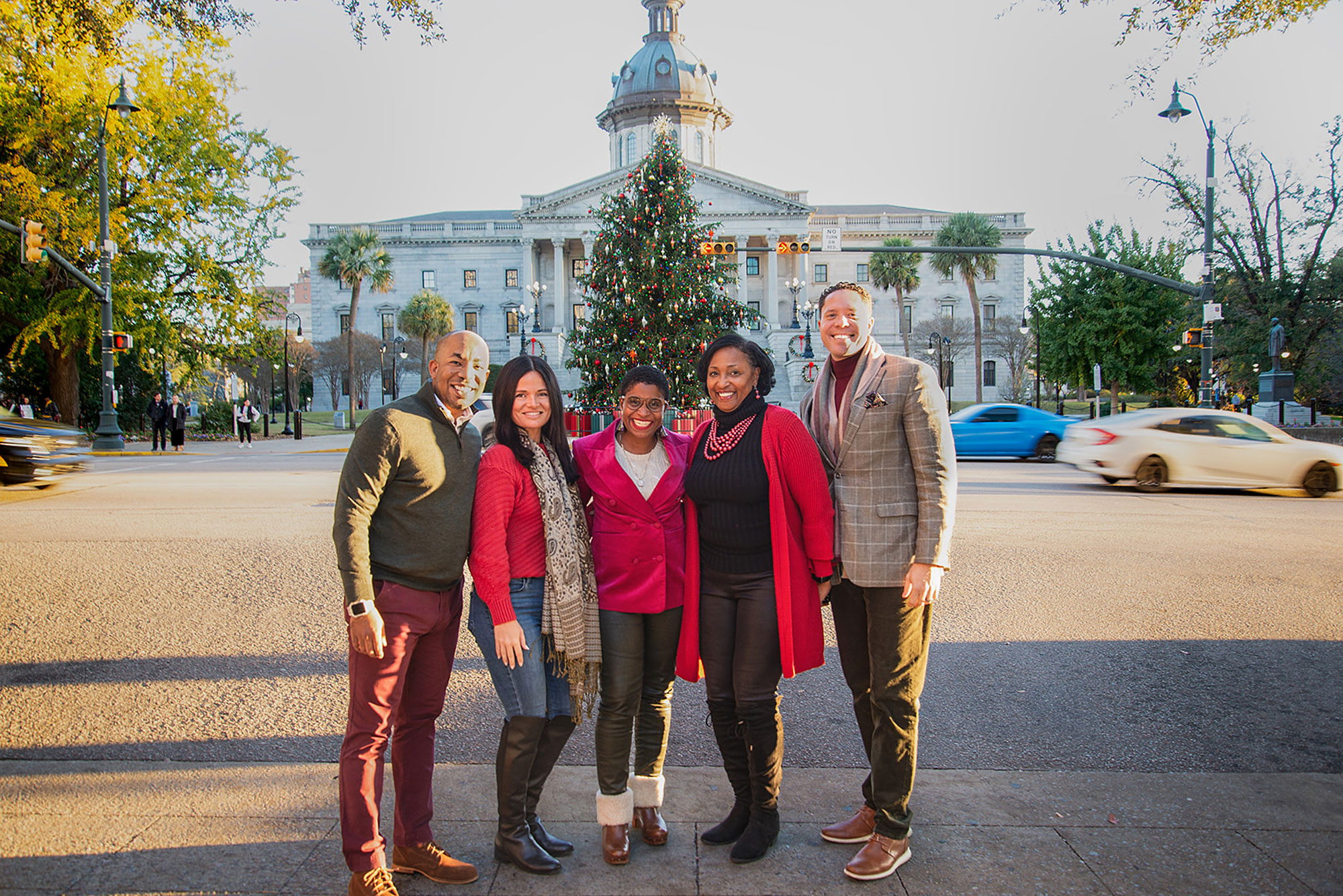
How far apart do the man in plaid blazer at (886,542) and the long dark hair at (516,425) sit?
1.13 m

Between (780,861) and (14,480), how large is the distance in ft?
49.0

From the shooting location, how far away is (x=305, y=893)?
3.08 m

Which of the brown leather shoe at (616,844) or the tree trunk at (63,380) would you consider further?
the tree trunk at (63,380)

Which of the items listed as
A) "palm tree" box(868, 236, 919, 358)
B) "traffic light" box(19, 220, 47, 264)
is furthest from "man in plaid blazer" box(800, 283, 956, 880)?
"palm tree" box(868, 236, 919, 358)

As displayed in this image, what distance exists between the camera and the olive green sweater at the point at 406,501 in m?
3.05

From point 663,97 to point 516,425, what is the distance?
8187 cm

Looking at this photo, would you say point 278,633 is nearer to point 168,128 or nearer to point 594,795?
point 594,795

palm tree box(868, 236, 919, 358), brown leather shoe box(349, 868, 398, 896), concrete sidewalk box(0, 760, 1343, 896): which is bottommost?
concrete sidewalk box(0, 760, 1343, 896)

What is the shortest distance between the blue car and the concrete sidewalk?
20.0m

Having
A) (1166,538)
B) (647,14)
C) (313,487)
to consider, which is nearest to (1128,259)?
(1166,538)

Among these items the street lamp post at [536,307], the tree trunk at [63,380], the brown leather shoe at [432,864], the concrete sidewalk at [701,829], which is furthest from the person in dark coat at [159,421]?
the street lamp post at [536,307]

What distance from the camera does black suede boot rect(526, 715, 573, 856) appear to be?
3.40m

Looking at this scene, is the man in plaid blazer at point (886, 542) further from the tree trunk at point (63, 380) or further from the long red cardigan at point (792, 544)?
the tree trunk at point (63, 380)

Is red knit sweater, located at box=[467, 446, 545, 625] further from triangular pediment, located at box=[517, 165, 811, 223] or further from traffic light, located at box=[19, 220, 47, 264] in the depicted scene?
triangular pediment, located at box=[517, 165, 811, 223]
